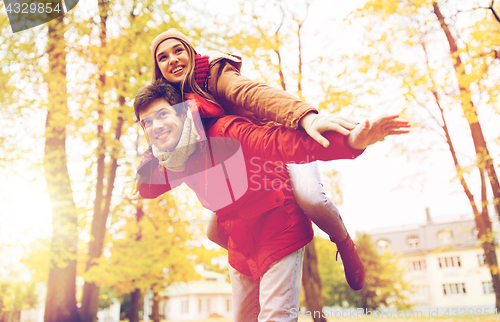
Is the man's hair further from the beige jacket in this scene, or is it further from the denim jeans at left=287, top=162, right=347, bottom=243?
the denim jeans at left=287, top=162, right=347, bottom=243

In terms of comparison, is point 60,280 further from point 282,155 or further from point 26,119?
point 282,155

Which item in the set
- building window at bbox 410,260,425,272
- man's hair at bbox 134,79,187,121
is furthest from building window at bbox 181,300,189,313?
man's hair at bbox 134,79,187,121

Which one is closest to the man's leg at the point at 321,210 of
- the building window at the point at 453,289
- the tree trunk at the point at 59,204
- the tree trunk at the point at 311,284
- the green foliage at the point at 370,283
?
the tree trunk at the point at 311,284

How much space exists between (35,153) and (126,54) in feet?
8.43

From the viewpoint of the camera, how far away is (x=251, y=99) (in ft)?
4.06

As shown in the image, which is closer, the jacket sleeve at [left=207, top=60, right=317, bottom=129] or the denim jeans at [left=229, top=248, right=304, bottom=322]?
the jacket sleeve at [left=207, top=60, right=317, bottom=129]

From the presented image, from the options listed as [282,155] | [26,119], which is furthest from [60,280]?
[282,155]

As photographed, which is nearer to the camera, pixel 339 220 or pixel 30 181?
pixel 339 220

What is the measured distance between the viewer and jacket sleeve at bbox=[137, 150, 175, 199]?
5.87ft

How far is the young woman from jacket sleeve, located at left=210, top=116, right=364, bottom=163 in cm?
4

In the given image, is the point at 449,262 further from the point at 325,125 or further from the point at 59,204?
the point at 325,125

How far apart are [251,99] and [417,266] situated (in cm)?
4882

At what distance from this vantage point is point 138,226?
848 centimetres

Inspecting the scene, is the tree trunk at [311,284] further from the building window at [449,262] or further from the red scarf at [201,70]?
the building window at [449,262]
